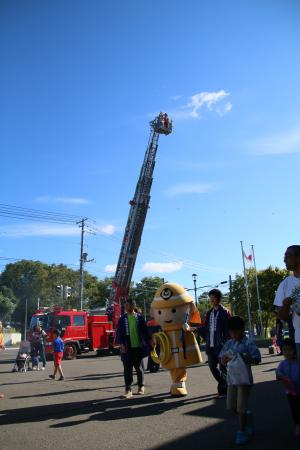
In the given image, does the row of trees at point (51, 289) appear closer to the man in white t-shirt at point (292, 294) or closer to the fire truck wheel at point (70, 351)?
the fire truck wheel at point (70, 351)

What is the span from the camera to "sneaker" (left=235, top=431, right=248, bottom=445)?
181 inches

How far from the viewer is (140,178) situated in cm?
2414

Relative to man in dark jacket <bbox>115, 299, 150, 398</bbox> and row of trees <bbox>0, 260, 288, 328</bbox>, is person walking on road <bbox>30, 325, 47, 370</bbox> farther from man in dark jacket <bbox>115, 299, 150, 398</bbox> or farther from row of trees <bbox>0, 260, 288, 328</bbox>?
row of trees <bbox>0, 260, 288, 328</bbox>

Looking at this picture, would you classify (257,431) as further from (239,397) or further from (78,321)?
(78,321)

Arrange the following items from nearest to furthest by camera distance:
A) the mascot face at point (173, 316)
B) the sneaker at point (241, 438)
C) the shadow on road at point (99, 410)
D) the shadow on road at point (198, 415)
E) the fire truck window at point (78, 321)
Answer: the sneaker at point (241, 438) → the shadow on road at point (198, 415) → the shadow on road at point (99, 410) → the mascot face at point (173, 316) → the fire truck window at point (78, 321)

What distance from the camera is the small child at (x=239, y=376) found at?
15.6ft

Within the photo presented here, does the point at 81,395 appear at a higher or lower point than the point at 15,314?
lower

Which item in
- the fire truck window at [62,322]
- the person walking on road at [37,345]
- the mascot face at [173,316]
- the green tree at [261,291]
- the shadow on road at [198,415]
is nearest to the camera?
the shadow on road at [198,415]

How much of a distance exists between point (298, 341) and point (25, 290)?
263ft

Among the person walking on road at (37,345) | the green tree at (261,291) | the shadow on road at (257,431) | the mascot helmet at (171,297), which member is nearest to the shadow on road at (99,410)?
the shadow on road at (257,431)

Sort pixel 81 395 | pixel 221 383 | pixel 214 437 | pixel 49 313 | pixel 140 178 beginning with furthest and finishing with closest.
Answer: pixel 140 178
pixel 49 313
pixel 81 395
pixel 221 383
pixel 214 437

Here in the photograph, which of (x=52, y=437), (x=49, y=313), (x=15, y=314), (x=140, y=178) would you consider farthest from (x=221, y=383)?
(x=15, y=314)

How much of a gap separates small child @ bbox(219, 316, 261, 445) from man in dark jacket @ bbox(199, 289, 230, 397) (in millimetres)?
2537

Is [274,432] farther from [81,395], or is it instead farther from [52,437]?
[81,395]
